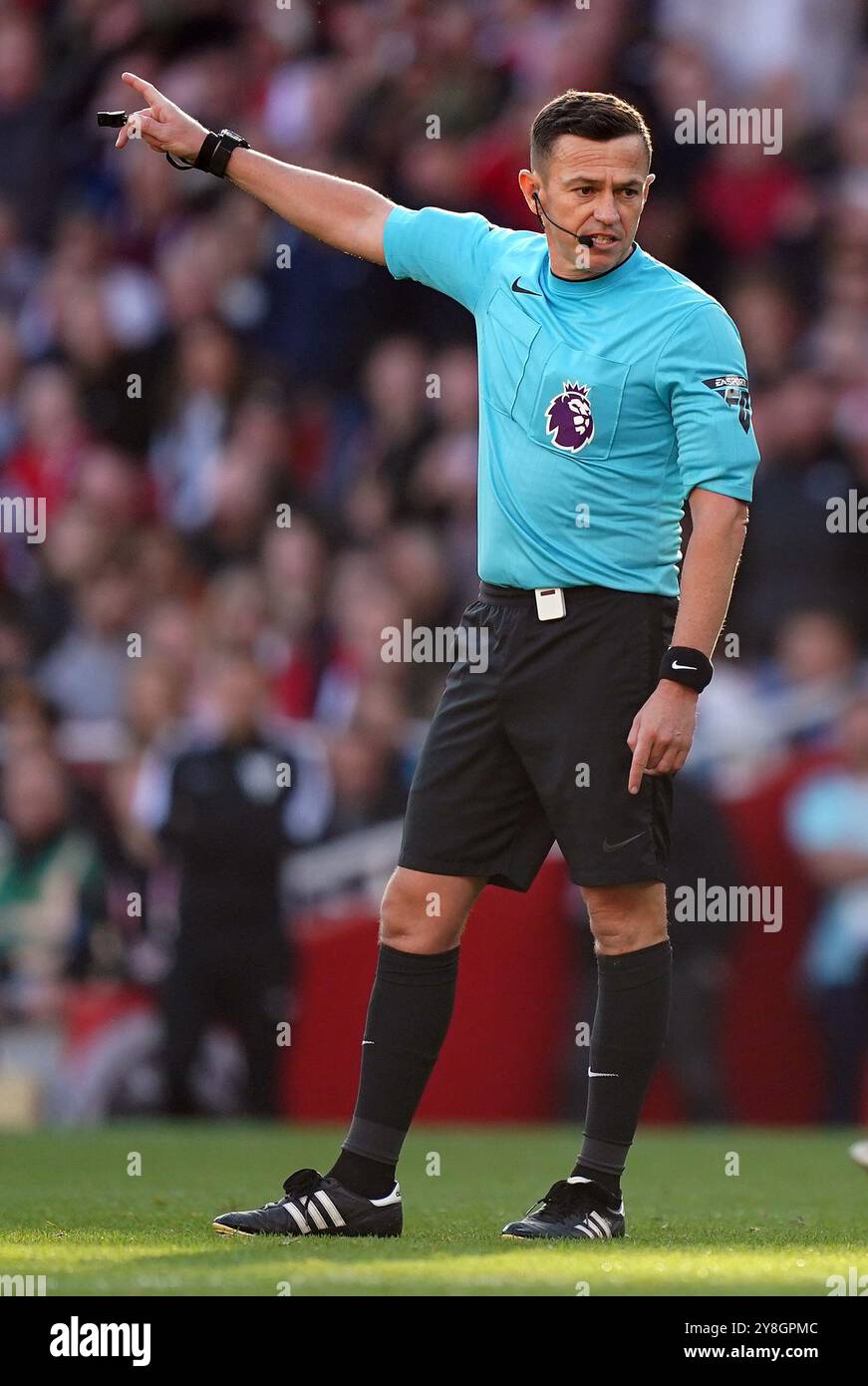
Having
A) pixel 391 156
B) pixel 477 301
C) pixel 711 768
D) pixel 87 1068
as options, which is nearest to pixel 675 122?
pixel 391 156

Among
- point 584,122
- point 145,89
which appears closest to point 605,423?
point 584,122

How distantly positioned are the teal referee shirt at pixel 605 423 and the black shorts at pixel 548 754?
82 mm

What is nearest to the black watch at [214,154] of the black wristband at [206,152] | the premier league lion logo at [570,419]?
the black wristband at [206,152]

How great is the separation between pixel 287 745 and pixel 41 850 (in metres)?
1.12

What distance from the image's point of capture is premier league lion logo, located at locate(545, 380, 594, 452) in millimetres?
3896

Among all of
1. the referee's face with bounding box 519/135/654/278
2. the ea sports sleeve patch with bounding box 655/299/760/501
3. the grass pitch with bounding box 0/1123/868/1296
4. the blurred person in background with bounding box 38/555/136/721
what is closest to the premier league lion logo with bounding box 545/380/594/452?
the ea sports sleeve patch with bounding box 655/299/760/501

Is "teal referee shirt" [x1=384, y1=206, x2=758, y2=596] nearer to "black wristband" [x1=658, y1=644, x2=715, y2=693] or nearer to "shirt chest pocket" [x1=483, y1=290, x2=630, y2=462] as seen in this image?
"shirt chest pocket" [x1=483, y1=290, x2=630, y2=462]

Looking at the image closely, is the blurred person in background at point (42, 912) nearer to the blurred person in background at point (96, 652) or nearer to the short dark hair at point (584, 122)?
the blurred person in background at point (96, 652)

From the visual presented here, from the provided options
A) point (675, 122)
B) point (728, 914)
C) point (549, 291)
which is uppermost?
point (675, 122)

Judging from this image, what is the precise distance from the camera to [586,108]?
3.89 meters

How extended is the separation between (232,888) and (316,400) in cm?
255

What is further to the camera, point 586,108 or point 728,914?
point 728,914

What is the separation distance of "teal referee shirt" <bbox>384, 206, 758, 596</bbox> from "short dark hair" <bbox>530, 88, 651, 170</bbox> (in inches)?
9.1
